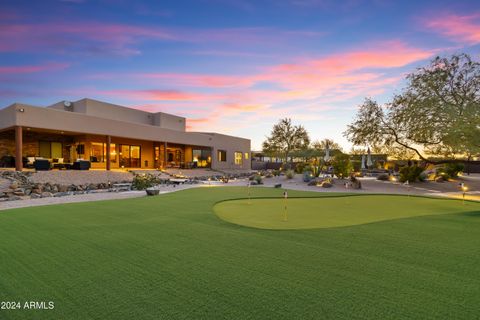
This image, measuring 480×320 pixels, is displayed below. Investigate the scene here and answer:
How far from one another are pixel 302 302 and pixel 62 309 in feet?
7.35

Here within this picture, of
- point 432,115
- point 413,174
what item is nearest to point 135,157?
point 413,174

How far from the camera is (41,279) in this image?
3.03 meters

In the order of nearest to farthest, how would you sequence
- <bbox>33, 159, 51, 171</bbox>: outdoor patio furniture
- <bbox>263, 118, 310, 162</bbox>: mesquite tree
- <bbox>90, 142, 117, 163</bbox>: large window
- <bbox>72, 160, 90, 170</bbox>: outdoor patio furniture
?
<bbox>33, 159, 51, 171</bbox>: outdoor patio furniture, <bbox>72, 160, 90, 170</bbox>: outdoor patio furniture, <bbox>90, 142, 117, 163</bbox>: large window, <bbox>263, 118, 310, 162</bbox>: mesquite tree

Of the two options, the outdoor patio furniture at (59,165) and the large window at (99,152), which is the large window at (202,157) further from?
the outdoor patio furniture at (59,165)

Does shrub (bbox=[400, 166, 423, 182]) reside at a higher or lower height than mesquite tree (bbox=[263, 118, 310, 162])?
lower

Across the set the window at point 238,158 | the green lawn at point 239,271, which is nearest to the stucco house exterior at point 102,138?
the window at point 238,158

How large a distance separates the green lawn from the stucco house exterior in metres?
13.3

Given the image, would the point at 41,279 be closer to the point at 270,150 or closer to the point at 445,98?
the point at 445,98

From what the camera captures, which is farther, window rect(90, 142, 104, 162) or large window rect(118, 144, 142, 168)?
large window rect(118, 144, 142, 168)

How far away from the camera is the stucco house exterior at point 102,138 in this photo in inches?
631

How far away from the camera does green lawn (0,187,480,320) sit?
238 cm

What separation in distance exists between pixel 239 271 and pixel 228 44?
13.9 meters

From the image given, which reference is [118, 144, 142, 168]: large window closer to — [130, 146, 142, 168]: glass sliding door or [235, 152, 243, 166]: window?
[130, 146, 142, 168]: glass sliding door

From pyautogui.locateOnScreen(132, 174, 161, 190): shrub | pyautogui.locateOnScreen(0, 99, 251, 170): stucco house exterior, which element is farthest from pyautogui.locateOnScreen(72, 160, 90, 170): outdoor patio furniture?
pyautogui.locateOnScreen(132, 174, 161, 190): shrub
